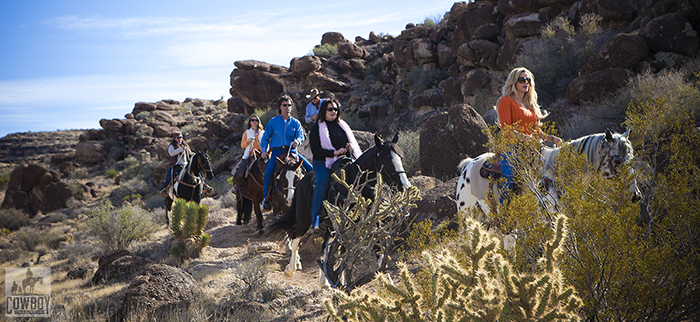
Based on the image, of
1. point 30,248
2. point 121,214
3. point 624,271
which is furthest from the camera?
point 30,248

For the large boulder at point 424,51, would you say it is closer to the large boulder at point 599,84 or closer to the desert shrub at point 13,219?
the large boulder at point 599,84

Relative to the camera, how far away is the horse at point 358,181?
4.53 m

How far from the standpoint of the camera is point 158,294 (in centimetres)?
485

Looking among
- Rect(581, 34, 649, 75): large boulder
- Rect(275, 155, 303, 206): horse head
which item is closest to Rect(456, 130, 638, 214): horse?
Rect(275, 155, 303, 206): horse head

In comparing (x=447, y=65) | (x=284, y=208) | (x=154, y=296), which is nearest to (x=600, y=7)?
(x=447, y=65)

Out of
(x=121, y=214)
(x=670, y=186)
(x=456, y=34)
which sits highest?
(x=456, y=34)

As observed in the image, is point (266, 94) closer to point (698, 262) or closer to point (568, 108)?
point (568, 108)

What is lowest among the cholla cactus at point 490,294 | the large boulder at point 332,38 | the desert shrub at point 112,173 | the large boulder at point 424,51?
the desert shrub at point 112,173

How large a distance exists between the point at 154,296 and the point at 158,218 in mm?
10432

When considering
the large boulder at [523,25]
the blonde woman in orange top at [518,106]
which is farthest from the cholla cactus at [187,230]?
the large boulder at [523,25]

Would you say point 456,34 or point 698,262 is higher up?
point 456,34

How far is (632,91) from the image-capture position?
29.8 ft

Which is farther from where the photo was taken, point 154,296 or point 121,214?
point 121,214

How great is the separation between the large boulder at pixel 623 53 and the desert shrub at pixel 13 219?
27.6 m
